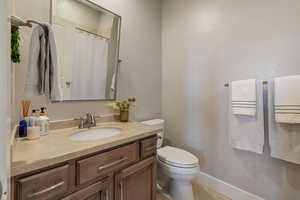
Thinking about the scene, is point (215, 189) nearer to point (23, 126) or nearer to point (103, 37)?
point (23, 126)

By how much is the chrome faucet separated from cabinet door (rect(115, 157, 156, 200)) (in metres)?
0.56

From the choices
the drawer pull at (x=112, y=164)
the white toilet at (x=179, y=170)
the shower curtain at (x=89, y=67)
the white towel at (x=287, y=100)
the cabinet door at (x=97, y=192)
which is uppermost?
the shower curtain at (x=89, y=67)

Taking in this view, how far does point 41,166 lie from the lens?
69 centimetres

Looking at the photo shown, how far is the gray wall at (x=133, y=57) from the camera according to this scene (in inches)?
45.4

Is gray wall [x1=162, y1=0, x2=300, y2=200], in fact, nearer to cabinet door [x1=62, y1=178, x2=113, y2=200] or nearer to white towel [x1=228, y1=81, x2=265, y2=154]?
white towel [x1=228, y1=81, x2=265, y2=154]

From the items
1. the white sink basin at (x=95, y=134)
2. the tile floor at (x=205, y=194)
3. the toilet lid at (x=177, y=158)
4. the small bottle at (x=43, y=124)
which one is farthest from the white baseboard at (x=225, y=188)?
the small bottle at (x=43, y=124)

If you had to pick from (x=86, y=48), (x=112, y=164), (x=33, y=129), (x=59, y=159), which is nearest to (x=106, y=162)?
(x=112, y=164)

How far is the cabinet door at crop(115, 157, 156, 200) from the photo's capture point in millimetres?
1037

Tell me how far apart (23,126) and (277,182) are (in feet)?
6.86

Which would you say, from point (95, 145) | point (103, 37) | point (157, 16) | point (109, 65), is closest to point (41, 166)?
point (95, 145)

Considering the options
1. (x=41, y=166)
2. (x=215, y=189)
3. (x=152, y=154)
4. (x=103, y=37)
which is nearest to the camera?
(x=41, y=166)

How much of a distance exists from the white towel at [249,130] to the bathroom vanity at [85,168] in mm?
844

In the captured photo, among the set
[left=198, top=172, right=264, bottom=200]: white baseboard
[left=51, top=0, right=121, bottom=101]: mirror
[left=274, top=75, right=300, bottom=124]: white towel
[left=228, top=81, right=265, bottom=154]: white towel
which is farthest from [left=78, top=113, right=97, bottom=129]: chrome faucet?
[left=274, top=75, right=300, bottom=124]: white towel

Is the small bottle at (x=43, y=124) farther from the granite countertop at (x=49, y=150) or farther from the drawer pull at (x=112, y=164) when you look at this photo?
the drawer pull at (x=112, y=164)
